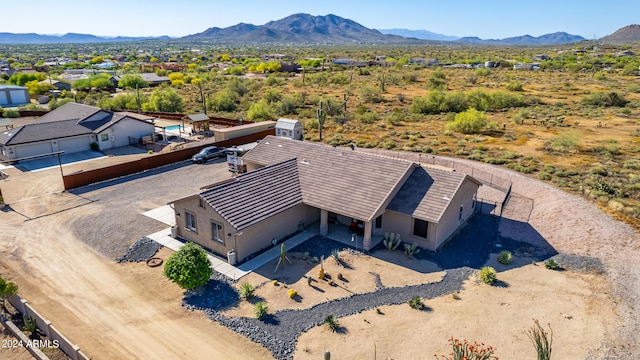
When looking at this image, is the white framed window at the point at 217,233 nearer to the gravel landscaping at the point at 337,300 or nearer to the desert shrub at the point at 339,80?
the gravel landscaping at the point at 337,300

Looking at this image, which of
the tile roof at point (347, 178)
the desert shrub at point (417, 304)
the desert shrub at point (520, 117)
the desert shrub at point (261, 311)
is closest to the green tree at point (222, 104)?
the tile roof at point (347, 178)

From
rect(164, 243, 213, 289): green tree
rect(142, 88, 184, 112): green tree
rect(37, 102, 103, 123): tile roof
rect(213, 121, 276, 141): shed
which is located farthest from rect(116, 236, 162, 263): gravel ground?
rect(142, 88, 184, 112): green tree

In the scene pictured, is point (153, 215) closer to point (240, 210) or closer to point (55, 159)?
point (240, 210)

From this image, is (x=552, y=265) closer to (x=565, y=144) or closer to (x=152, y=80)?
(x=565, y=144)

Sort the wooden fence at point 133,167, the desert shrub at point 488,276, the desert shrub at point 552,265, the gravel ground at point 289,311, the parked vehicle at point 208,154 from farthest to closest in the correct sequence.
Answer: the parked vehicle at point 208,154 → the wooden fence at point 133,167 → the desert shrub at point 552,265 → the desert shrub at point 488,276 → the gravel ground at point 289,311

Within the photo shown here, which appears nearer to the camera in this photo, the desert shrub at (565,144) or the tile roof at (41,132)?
the tile roof at (41,132)

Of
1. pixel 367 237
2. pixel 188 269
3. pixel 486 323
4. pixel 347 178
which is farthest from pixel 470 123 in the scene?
pixel 188 269

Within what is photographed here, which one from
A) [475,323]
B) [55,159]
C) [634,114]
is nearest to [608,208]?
[475,323]
